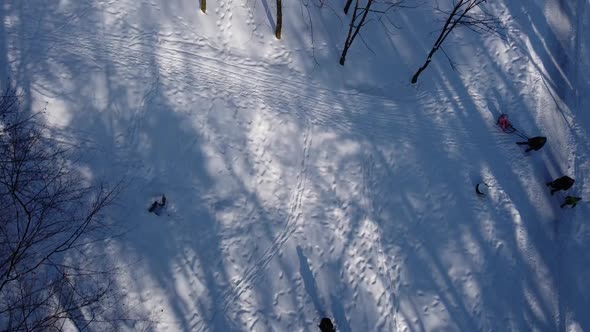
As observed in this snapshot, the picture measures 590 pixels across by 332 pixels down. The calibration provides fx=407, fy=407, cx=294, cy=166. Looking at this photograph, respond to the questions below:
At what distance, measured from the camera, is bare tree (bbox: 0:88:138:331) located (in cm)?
A: 1051

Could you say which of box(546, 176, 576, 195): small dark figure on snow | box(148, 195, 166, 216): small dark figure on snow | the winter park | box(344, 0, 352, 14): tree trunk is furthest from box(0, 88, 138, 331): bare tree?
box(546, 176, 576, 195): small dark figure on snow

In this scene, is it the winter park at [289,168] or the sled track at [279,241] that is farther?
the sled track at [279,241]

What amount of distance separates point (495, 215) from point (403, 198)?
9.78 ft

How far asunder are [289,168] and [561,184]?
855 centimetres

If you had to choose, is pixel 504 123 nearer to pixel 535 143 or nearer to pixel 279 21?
pixel 535 143

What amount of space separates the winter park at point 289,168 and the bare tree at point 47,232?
5 centimetres

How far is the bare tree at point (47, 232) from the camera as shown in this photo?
34.5 ft

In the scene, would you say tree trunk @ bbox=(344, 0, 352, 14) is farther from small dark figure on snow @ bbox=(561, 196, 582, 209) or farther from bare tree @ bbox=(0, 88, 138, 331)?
bare tree @ bbox=(0, 88, 138, 331)

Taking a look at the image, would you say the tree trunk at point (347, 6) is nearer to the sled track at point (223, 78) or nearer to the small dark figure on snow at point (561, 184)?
the sled track at point (223, 78)

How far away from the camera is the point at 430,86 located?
1405 cm

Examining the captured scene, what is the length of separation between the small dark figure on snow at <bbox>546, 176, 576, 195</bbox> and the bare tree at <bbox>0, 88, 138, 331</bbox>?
13.5m

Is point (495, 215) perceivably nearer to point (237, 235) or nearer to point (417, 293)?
point (417, 293)

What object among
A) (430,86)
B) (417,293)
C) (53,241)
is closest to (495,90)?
(430,86)

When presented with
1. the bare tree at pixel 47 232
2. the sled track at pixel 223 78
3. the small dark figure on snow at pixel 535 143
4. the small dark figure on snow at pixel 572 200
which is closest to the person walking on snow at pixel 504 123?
the small dark figure on snow at pixel 535 143
